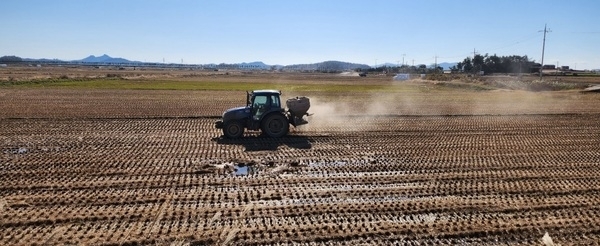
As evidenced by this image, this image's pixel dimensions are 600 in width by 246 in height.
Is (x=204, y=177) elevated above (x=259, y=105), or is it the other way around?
(x=259, y=105)

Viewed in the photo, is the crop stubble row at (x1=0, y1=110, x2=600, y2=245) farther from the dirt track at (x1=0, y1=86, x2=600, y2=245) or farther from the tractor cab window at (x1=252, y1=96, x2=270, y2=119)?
the tractor cab window at (x1=252, y1=96, x2=270, y2=119)

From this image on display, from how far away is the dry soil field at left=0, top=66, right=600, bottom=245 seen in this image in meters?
8.20

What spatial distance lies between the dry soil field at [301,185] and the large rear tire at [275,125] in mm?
354

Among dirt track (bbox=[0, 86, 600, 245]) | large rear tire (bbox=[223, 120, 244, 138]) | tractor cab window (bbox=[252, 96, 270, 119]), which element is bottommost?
dirt track (bbox=[0, 86, 600, 245])

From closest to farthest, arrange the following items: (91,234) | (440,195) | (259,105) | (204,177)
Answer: (91,234)
(440,195)
(204,177)
(259,105)

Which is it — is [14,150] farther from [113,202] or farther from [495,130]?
[495,130]

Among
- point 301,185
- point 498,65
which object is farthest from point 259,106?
point 498,65

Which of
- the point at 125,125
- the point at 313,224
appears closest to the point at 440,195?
the point at 313,224

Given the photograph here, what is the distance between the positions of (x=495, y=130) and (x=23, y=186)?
16602 millimetres

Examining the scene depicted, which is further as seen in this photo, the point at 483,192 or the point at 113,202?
the point at 483,192

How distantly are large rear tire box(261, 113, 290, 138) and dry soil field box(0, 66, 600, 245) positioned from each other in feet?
1.16

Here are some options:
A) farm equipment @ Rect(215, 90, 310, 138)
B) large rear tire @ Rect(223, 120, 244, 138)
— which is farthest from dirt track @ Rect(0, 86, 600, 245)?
large rear tire @ Rect(223, 120, 244, 138)

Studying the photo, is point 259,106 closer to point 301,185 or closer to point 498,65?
point 301,185

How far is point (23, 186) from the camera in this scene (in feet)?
34.8
